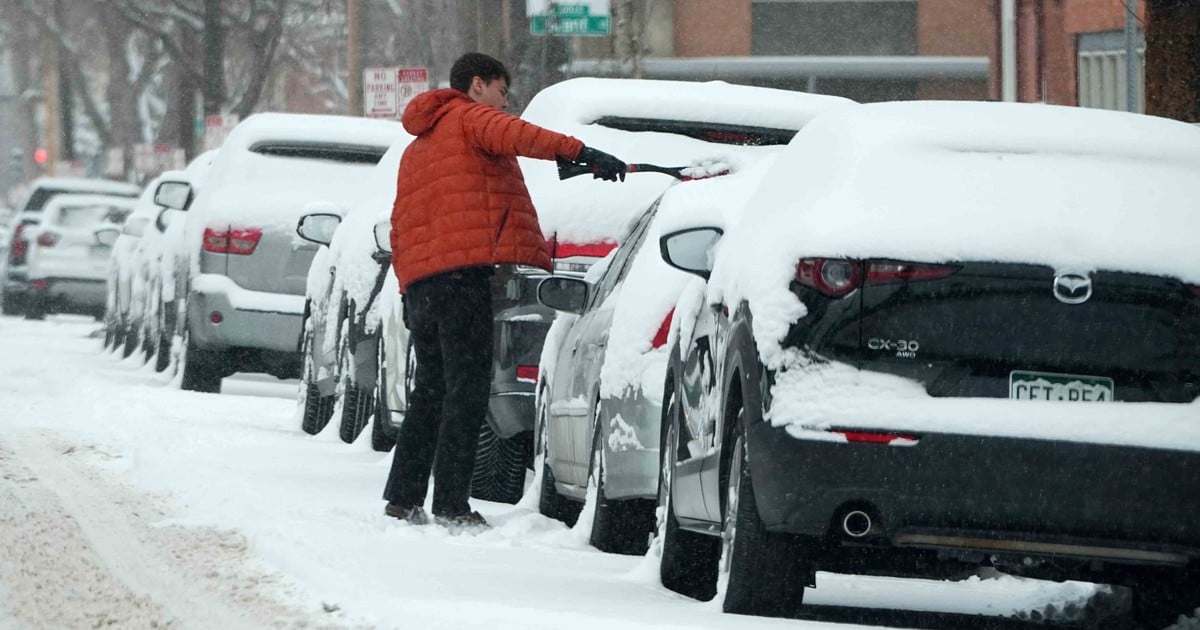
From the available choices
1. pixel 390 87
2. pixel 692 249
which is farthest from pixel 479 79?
pixel 390 87

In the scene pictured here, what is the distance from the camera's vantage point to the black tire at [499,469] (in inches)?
417

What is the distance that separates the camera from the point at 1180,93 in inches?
548

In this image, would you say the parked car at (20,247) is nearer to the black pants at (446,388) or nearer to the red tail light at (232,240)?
the red tail light at (232,240)

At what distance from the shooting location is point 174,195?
728 inches

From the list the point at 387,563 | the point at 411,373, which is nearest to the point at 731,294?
the point at 387,563

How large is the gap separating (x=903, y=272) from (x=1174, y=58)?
836cm

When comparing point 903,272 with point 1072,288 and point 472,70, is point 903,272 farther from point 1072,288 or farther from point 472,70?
point 472,70

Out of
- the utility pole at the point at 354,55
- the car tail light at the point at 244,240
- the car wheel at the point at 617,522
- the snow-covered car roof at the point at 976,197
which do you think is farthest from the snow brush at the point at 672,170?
the utility pole at the point at 354,55

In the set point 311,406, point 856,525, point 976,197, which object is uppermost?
point 976,197

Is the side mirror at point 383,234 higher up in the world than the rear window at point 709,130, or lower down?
lower down

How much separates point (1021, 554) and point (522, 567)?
6.69ft

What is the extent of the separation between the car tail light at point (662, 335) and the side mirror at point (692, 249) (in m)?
0.69

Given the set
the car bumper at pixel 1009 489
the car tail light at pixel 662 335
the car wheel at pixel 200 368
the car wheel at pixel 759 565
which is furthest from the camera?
the car wheel at pixel 200 368

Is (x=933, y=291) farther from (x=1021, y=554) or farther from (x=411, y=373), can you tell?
(x=411, y=373)
